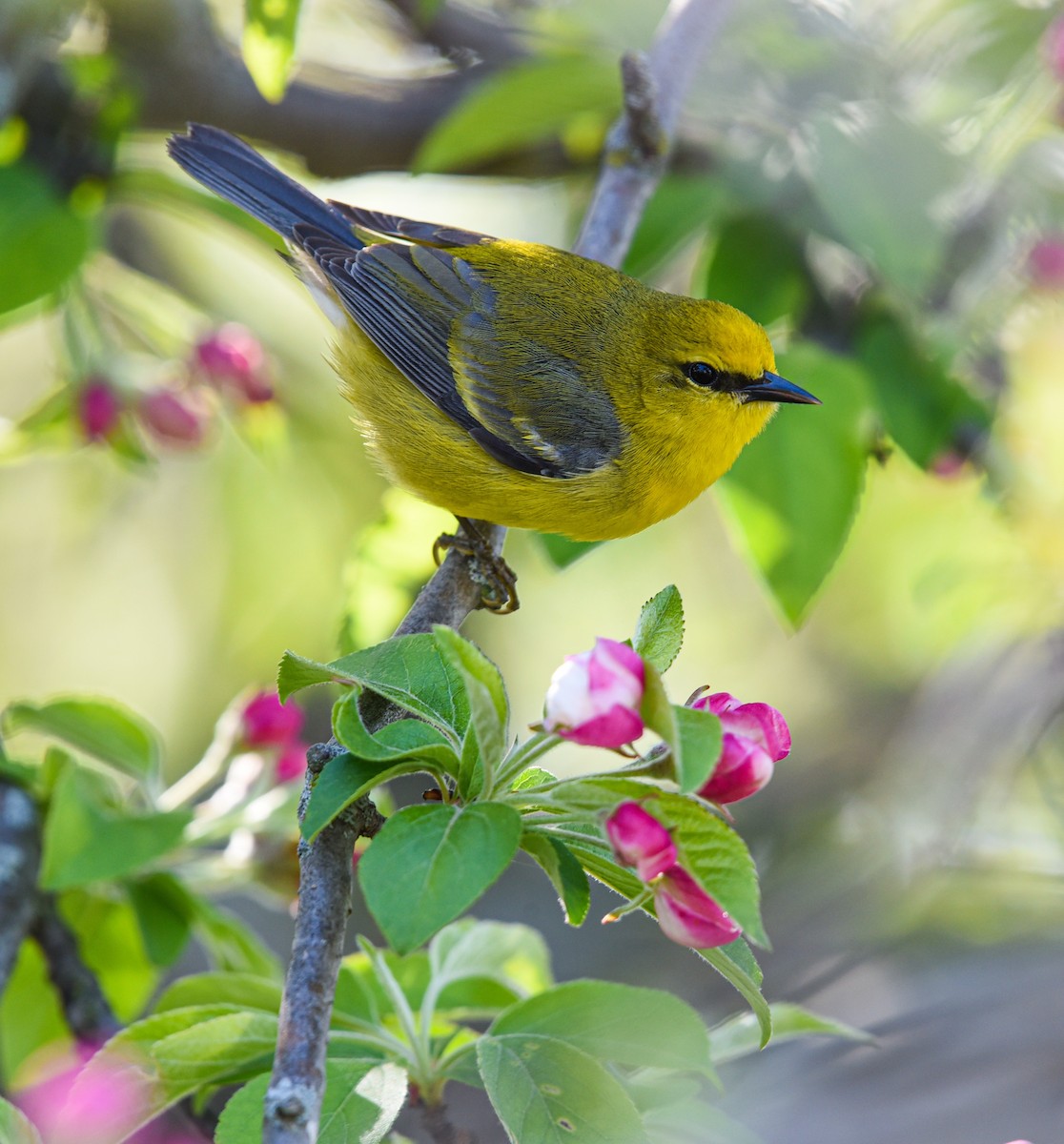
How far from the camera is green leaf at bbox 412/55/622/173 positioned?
272 centimetres

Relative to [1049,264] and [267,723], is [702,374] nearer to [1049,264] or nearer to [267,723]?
[1049,264]

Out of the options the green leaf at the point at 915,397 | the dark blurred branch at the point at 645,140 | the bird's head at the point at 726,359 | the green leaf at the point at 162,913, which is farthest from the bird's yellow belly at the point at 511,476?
the green leaf at the point at 162,913

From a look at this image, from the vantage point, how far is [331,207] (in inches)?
129

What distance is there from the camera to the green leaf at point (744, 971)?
130 centimetres

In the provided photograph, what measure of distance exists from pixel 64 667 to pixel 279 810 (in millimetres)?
2734

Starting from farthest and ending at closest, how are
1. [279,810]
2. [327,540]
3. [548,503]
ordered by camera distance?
[327,540], [548,503], [279,810]

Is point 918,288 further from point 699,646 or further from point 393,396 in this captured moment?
point 699,646

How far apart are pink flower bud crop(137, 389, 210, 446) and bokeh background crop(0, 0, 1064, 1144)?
0.02 metres

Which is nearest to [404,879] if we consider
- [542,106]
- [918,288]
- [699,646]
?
[918,288]

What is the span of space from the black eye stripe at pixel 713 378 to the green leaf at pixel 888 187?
37cm

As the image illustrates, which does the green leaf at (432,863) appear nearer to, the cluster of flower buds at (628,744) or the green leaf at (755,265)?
the cluster of flower buds at (628,744)

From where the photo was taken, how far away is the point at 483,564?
247 cm

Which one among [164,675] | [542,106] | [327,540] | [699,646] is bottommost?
[164,675]

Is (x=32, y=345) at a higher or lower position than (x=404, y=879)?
lower
